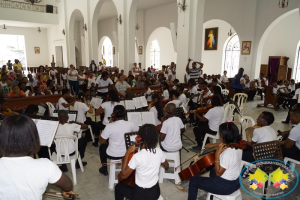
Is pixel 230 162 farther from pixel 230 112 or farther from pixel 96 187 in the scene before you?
pixel 230 112

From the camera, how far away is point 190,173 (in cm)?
268

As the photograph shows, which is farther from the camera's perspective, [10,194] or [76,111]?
[76,111]

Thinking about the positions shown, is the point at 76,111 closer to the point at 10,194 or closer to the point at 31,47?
the point at 10,194

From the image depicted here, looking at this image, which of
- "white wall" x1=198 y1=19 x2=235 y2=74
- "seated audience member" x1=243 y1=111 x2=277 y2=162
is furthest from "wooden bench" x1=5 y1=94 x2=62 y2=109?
"white wall" x1=198 y1=19 x2=235 y2=74

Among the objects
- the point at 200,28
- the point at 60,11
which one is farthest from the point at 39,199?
the point at 60,11

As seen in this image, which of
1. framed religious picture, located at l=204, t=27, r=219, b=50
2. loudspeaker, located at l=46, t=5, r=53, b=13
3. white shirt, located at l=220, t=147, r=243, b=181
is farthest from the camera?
loudspeaker, located at l=46, t=5, r=53, b=13

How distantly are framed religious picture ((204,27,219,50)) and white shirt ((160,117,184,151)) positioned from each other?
12072mm

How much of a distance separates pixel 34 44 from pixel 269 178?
2132 cm

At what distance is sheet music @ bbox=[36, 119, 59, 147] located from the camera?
8.88ft

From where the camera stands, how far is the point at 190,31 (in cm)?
722

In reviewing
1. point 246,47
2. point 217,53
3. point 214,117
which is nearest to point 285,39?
point 217,53

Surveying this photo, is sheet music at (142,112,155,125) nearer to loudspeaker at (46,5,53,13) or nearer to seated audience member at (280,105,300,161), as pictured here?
seated audience member at (280,105,300,161)

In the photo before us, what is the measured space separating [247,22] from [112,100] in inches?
339

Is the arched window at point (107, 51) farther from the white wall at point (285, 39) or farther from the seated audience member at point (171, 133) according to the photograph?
the seated audience member at point (171, 133)
